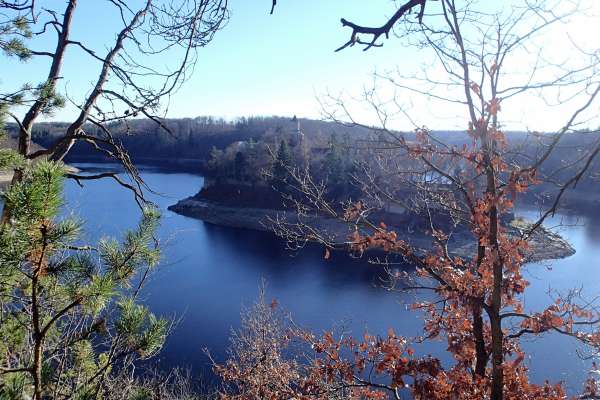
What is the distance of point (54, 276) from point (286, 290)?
11.9 meters

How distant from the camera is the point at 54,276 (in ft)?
3.86

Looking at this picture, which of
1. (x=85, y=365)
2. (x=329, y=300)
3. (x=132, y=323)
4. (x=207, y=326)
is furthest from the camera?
(x=329, y=300)

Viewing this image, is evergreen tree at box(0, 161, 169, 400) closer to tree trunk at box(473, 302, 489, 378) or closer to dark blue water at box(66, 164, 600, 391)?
tree trunk at box(473, 302, 489, 378)

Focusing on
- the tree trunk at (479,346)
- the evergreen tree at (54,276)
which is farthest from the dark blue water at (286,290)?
the evergreen tree at (54,276)

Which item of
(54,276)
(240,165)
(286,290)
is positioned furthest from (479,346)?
(240,165)

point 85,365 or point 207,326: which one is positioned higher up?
point 85,365

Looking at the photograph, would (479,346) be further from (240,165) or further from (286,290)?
(240,165)

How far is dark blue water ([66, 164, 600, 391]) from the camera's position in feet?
30.2

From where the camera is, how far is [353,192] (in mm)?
18359

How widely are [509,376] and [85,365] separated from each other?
1719mm

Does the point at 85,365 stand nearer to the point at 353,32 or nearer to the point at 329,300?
the point at 353,32

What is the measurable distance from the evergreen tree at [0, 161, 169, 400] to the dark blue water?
5.49 metres

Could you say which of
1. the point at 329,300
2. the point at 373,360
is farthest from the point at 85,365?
the point at 329,300

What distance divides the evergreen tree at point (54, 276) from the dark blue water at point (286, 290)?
18.0ft
